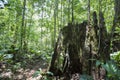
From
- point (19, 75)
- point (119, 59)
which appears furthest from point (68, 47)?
point (19, 75)

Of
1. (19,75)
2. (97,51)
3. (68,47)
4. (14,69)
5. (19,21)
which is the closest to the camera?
(97,51)

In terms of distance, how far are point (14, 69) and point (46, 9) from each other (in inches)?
474

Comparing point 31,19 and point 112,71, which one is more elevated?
point 31,19

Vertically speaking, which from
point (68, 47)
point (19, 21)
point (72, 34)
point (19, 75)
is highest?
point (19, 21)

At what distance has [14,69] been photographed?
8180mm

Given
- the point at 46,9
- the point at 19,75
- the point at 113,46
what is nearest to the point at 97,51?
the point at 113,46

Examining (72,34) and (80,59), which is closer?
(80,59)

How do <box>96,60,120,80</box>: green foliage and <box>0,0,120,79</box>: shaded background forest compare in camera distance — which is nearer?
<box>96,60,120,80</box>: green foliage

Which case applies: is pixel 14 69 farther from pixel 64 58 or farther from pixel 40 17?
pixel 40 17

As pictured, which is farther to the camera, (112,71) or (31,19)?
(31,19)

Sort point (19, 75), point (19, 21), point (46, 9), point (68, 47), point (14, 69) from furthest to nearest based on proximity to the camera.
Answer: point (46, 9), point (19, 21), point (14, 69), point (19, 75), point (68, 47)

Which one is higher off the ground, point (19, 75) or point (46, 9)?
point (46, 9)

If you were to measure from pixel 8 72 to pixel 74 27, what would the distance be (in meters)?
3.71

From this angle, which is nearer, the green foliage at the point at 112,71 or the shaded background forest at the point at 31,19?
the green foliage at the point at 112,71
